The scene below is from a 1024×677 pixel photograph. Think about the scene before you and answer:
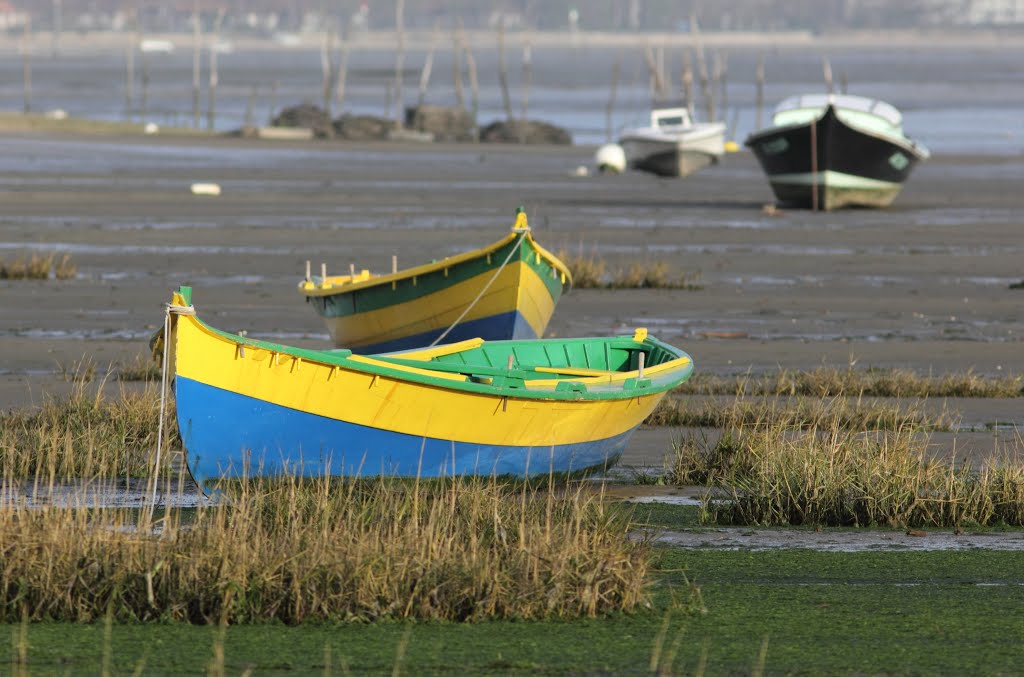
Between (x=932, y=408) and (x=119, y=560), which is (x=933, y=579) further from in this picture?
(x=932, y=408)

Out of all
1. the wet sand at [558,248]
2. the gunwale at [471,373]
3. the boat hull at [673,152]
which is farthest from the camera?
the boat hull at [673,152]

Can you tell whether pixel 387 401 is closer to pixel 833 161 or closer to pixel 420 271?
pixel 420 271

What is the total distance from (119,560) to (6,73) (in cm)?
16167

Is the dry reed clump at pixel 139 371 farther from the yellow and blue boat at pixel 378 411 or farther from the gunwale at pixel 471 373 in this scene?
the yellow and blue boat at pixel 378 411

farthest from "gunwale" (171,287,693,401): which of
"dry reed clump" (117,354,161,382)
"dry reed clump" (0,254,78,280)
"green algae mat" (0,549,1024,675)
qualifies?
"dry reed clump" (0,254,78,280)

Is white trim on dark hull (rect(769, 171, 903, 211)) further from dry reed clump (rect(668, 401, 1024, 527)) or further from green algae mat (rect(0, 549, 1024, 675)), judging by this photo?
green algae mat (rect(0, 549, 1024, 675))

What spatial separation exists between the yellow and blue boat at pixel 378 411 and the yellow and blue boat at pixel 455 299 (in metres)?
3.30

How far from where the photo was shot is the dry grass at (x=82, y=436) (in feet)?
36.1

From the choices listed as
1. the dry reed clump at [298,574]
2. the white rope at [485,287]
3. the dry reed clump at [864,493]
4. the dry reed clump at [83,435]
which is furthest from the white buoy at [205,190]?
the dry reed clump at [298,574]

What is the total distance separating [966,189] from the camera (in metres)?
39.8

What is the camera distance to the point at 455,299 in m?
15.3

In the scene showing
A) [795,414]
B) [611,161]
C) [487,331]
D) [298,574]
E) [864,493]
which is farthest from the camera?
[611,161]

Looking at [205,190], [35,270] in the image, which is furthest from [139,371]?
[205,190]

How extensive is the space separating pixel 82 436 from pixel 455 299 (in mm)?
4550
